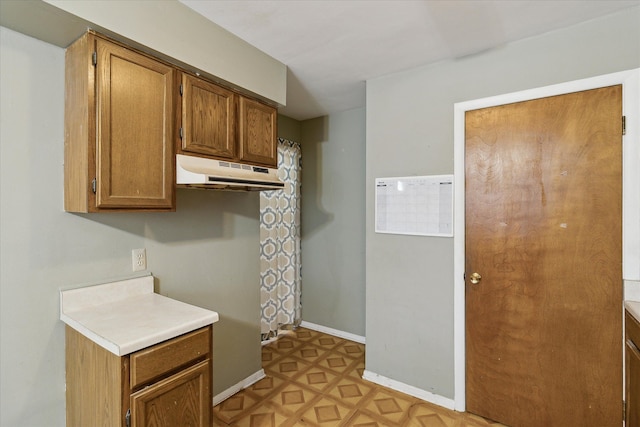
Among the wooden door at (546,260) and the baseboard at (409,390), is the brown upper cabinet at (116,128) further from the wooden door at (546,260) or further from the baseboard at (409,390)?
the baseboard at (409,390)

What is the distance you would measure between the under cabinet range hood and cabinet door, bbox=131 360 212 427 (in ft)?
2.92

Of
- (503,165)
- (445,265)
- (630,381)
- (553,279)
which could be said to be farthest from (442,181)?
(630,381)

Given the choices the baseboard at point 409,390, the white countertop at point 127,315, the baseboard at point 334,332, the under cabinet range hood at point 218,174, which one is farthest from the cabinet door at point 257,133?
the baseboard at point 334,332

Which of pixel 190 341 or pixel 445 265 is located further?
pixel 445 265

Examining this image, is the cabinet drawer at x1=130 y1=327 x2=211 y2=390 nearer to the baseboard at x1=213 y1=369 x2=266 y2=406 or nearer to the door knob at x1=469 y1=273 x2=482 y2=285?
the baseboard at x1=213 y1=369 x2=266 y2=406

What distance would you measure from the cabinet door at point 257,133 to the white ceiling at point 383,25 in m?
0.39

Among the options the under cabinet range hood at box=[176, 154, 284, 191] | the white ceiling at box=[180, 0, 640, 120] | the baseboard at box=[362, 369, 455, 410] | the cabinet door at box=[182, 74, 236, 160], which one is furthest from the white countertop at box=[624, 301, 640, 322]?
the cabinet door at box=[182, 74, 236, 160]

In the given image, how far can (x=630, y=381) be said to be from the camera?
1.63m

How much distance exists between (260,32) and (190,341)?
5.76 ft

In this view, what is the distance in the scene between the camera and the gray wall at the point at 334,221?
339 cm

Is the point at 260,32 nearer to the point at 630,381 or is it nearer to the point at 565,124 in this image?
the point at 565,124

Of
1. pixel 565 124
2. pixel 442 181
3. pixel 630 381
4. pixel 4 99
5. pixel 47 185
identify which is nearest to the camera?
pixel 4 99

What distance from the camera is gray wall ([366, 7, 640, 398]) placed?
6.12ft

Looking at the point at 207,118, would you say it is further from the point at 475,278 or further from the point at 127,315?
the point at 475,278
